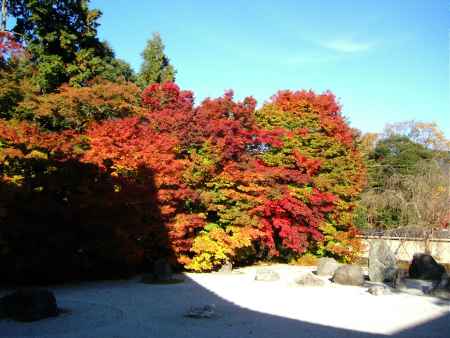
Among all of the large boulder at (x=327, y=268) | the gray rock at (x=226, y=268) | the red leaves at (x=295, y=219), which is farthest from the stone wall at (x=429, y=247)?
the gray rock at (x=226, y=268)

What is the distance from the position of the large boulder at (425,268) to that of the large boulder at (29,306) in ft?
41.1

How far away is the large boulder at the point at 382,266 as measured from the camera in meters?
15.1

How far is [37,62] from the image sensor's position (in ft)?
69.4

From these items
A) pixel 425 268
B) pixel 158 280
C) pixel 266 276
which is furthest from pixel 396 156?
pixel 158 280

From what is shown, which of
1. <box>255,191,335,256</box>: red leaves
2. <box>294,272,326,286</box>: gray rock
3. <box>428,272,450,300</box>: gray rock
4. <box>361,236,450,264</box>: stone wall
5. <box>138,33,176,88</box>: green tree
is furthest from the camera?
<box>138,33,176,88</box>: green tree

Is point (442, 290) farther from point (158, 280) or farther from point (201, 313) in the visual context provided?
point (158, 280)

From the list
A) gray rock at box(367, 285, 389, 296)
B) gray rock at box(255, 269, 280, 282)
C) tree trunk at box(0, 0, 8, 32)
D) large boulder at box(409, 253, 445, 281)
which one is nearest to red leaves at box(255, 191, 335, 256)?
gray rock at box(255, 269, 280, 282)

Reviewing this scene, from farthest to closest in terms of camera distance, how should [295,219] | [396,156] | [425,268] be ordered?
[396,156], [295,219], [425,268]

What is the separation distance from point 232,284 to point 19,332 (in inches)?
289

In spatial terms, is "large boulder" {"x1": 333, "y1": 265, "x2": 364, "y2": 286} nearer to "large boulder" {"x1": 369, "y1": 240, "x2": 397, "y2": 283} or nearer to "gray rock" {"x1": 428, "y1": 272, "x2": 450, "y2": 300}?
"large boulder" {"x1": 369, "y1": 240, "x2": 397, "y2": 283}

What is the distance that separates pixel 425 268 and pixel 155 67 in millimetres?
21139

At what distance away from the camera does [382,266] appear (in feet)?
50.0

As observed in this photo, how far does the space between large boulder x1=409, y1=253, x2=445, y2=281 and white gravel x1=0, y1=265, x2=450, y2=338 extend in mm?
3822

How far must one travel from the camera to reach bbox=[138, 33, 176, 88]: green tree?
2939 centimetres
